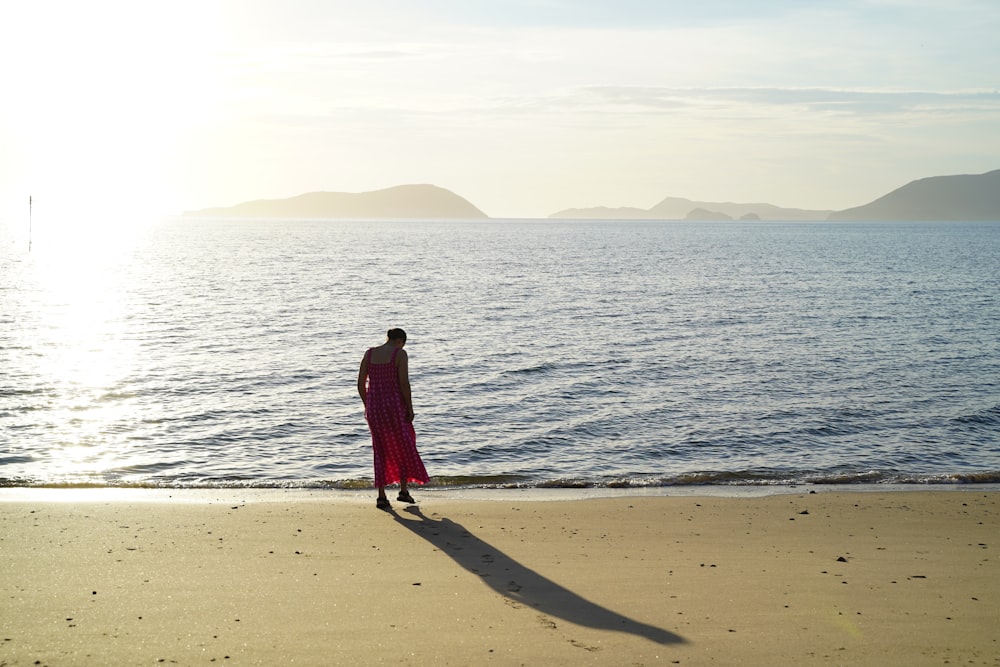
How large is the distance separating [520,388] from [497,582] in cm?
1384

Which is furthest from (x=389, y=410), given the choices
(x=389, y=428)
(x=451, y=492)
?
(x=451, y=492)


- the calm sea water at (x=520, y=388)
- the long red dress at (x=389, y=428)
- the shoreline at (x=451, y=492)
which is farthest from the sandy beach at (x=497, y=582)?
the calm sea water at (x=520, y=388)

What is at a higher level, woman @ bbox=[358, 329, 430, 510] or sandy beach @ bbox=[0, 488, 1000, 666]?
woman @ bbox=[358, 329, 430, 510]

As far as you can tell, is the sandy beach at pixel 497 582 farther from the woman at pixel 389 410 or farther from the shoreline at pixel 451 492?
the woman at pixel 389 410

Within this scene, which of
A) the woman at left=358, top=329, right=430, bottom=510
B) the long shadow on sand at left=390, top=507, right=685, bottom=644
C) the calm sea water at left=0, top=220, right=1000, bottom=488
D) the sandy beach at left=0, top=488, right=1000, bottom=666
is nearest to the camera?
the sandy beach at left=0, top=488, right=1000, bottom=666

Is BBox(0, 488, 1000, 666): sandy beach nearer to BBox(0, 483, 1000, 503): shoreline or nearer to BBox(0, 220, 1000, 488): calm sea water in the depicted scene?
BBox(0, 483, 1000, 503): shoreline

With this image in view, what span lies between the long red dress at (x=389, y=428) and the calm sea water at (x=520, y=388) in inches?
89.6

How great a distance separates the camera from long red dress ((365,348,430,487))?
10.8m

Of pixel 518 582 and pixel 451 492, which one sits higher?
pixel 518 582

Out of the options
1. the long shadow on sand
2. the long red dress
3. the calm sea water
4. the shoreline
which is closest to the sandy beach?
the long shadow on sand

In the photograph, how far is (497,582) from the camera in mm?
7945

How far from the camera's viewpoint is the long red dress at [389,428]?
1084cm

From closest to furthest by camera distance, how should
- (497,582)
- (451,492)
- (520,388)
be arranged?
(497,582)
(451,492)
(520,388)

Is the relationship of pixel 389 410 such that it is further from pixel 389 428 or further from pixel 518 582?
pixel 518 582
